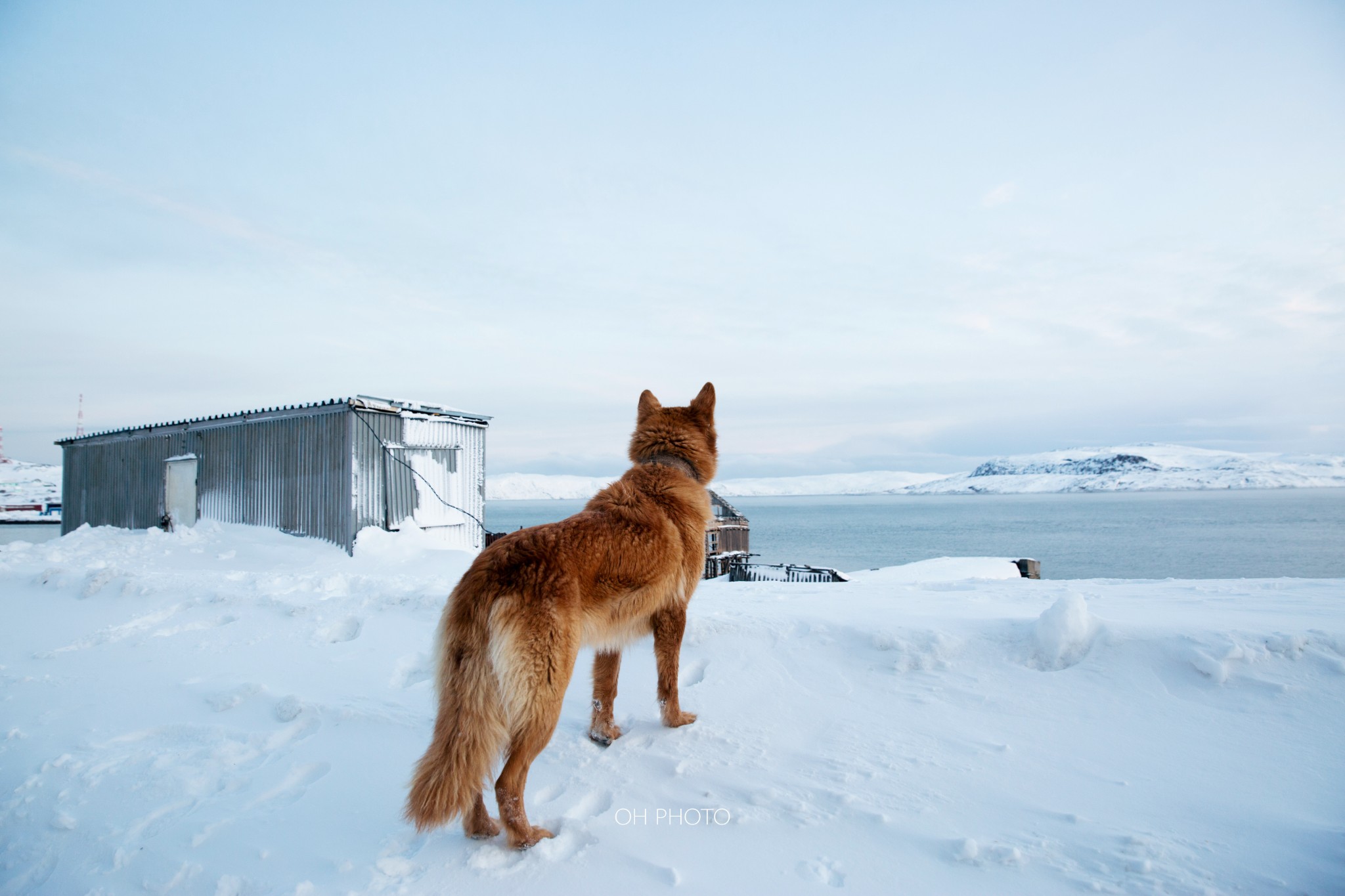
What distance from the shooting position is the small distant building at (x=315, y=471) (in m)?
13.5

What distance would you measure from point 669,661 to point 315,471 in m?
13.1

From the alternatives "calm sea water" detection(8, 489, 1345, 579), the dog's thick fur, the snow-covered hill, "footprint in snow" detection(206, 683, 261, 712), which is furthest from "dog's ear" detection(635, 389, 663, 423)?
the snow-covered hill

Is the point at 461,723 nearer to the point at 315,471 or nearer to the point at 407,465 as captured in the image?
the point at 407,465

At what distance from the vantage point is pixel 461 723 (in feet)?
8.10

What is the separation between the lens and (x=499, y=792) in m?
2.55

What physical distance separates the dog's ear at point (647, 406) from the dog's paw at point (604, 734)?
6.39 ft

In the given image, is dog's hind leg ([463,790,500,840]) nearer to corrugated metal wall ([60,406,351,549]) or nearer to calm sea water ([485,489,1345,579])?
corrugated metal wall ([60,406,351,549])

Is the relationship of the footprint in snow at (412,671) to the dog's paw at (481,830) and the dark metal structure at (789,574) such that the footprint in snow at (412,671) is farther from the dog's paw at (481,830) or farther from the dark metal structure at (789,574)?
the dark metal structure at (789,574)

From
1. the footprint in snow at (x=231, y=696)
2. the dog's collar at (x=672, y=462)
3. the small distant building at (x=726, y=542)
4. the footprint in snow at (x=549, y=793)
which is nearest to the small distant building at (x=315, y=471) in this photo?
the footprint in snow at (x=231, y=696)

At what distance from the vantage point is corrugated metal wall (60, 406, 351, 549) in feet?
44.3

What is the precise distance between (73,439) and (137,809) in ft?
77.1

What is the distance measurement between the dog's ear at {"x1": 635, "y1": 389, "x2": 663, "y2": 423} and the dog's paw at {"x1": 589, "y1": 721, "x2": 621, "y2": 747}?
1.95 metres

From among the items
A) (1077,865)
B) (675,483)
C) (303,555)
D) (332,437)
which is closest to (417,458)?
(332,437)

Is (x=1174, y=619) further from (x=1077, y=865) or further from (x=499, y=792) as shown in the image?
(x=499, y=792)
